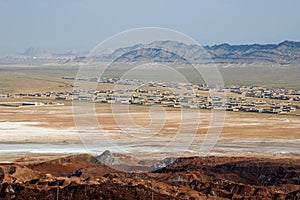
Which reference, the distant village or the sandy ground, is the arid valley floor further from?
the distant village

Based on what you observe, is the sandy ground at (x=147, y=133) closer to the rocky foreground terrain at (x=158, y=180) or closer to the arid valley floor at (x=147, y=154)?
the arid valley floor at (x=147, y=154)

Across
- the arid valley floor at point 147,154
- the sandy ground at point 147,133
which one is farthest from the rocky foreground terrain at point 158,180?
the sandy ground at point 147,133

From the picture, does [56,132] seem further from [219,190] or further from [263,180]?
[219,190]

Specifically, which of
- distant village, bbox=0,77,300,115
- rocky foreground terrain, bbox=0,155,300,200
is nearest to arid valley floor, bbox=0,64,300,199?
rocky foreground terrain, bbox=0,155,300,200

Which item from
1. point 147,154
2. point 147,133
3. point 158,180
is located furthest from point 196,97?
point 158,180

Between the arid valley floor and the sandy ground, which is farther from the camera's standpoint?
the sandy ground

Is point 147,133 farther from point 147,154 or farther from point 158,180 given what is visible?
point 158,180

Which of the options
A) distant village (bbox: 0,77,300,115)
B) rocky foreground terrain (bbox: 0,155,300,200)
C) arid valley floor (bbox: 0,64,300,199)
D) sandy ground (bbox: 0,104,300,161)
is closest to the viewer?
rocky foreground terrain (bbox: 0,155,300,200)
